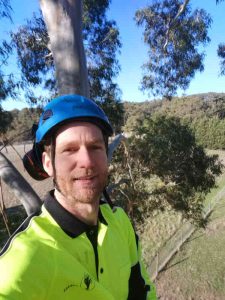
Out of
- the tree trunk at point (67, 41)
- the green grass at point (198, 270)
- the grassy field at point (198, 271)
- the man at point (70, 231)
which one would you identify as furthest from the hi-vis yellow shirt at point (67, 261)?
the green grass at point (198, 270)

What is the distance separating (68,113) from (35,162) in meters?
0.37

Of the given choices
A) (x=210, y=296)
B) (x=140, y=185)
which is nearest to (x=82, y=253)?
(x=140, y=185)

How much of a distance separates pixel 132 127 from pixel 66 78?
5.93 meters

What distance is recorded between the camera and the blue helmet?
3.91ft

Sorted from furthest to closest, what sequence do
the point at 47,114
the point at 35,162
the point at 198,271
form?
the point at 198,271
the point at 35,162
the point at 47,114

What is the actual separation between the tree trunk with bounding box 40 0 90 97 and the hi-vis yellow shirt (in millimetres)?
1779

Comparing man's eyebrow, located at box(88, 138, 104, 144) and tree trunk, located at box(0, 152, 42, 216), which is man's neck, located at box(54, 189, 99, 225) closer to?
man's eyebrow, located at box(88, 138, 104, 144)

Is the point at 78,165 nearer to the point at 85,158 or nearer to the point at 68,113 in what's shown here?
the point at 85,158

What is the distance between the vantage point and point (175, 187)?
333 inches

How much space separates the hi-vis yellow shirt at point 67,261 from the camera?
928mm

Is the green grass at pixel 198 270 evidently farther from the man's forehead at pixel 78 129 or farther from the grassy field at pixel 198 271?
the man's forehead at pixel 78 129

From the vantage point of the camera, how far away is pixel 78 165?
1.15m

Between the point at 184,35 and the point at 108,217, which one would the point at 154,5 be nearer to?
the point at 184,35

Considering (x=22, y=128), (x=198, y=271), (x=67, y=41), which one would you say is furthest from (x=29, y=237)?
(x=198, y=271)
